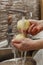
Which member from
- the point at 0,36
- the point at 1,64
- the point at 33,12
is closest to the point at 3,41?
the point at 0,36

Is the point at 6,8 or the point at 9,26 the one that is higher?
the point at 6,8

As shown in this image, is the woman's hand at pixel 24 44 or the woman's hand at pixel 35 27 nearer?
the woman's hand at pixel 24 44

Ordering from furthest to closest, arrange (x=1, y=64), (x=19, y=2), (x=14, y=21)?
1. (x=19, y=2)
2. (x=14, y=21)
3. (x=1, y=64)

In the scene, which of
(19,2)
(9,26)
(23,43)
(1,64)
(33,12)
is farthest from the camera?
(33,12)

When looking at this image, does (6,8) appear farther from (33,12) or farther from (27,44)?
(27,44)

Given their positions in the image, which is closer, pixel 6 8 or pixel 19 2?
pixel 6 8

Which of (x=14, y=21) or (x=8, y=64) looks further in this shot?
(x=14, y=21)

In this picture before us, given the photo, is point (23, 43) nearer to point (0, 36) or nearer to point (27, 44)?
point (27, 44)

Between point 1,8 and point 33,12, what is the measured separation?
2.11 feet

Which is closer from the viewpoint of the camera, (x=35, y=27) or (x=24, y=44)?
(x=24, y=44)

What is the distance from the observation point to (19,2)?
68.9 inches

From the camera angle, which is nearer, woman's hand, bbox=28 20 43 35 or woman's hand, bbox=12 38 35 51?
woman's hand, bbox=12 38 35 51

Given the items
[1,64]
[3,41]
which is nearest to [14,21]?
[3,41]

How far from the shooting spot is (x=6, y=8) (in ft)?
4.89
